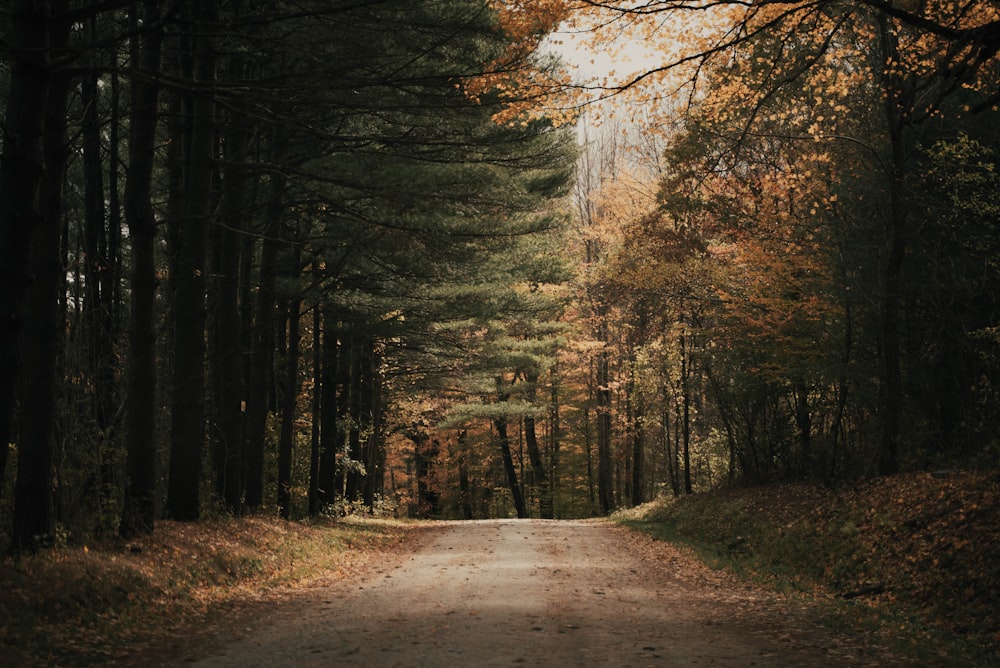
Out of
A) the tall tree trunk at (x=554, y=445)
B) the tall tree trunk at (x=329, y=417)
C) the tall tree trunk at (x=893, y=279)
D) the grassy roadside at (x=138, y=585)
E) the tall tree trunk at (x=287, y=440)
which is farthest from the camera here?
the tall tree trunk at (x=554, y=445)

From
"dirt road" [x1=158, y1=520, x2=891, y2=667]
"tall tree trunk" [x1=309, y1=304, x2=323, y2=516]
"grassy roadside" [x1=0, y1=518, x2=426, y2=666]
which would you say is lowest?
"dirt road" [x1=158, y1=520, x2=891, y2=667]

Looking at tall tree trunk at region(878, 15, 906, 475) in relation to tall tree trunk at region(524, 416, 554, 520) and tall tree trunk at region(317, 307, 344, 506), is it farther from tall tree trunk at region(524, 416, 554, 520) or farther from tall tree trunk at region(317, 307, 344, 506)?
tall tree trunk at region(524, 416, 554, 520)

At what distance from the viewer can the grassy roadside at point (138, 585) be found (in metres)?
6.85

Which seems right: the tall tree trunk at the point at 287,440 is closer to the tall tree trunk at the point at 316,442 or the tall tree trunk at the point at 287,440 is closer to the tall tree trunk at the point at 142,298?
the tall tree trunk at the point at 316,442

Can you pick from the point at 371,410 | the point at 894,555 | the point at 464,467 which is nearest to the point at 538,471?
the point at 464,467

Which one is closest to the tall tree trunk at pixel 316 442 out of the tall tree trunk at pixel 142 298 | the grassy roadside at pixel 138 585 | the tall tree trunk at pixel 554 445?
the grassy roadside at pixel 138 585

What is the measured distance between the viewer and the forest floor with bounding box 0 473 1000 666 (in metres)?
6.86

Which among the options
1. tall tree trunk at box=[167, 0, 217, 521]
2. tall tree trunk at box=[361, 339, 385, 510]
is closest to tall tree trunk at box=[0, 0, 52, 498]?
tall tree trunk at box=[167, 0, 217, 521]

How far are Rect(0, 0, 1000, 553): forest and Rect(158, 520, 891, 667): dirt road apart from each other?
2922 mm

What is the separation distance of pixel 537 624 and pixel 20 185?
6.11m

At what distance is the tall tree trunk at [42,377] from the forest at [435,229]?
1.2 inches

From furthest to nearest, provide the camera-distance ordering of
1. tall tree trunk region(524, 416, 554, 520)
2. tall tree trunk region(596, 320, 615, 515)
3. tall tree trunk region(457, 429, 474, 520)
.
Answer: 1. tall tree trunk region(457, 429, 474, 520)
2. tall tree trunk region(524, 416, 554, 520)
3. tall tree trunk region(596, 320, 615, 515)

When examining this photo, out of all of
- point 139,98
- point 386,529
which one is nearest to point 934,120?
→ point 139,98

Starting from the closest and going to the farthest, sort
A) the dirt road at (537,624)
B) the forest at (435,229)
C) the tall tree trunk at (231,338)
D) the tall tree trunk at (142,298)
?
the dirt road at (537,624)
the forest at (435,229)
the tall tree trunk at (142,298)
the tall tree trunk at (231,338)
